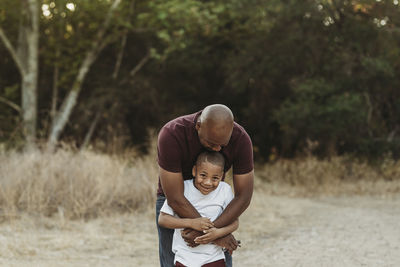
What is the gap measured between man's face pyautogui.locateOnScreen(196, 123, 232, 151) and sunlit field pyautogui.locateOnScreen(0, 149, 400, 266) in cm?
254

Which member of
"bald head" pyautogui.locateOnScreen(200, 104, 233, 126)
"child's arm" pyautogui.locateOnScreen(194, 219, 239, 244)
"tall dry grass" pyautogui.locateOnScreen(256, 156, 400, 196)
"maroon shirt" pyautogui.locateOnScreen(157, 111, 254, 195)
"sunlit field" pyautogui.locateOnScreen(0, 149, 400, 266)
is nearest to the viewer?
"bald head" pyautogui.locateOnScreen(200, 104, 233, 126)

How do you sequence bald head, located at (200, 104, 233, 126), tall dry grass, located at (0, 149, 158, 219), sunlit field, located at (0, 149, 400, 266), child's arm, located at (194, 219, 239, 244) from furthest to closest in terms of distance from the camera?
tall dry grass, located at (0, 149, 158, 219), sunlit field, located at (0, 149, 400, 266), child's arm, located at (194, 219, 239, 244), bald head, located at (200, 104, 233, 126)

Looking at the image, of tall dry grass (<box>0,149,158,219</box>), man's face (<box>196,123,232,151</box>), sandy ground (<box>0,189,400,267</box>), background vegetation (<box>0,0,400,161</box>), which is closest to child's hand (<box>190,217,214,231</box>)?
man's face (<box>196,123,232,151</box>)

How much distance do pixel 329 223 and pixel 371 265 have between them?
7.92ft

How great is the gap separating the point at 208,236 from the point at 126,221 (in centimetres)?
425

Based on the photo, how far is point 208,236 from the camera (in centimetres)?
316

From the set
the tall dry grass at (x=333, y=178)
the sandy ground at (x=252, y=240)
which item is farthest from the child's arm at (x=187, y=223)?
the tall dry grass at (x=333, y=178)

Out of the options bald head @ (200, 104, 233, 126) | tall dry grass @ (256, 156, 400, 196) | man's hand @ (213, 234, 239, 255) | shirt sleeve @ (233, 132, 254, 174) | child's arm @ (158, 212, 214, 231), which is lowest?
tall dry grass @ (256, 156, 400, 196)

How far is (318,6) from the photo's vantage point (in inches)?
459

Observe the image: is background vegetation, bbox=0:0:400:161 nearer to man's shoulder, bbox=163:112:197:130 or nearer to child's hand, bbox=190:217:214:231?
man's shoulder, bbox=163:112:197:130

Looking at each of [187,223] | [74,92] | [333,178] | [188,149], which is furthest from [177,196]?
[74,92]

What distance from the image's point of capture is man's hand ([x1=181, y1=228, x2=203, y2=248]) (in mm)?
3188

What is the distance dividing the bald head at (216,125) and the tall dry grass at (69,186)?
170 inches

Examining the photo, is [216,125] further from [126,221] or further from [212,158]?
[126,221]
